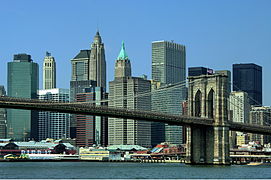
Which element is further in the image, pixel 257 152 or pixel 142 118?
pixel 257 152

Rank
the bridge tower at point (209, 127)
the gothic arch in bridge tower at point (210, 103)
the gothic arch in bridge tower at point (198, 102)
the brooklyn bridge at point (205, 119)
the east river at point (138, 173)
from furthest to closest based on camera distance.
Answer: the gothic arch in bridge tower at point (198, 102) < the gothic arch in bridge tower at point (210, 103) < the bridge tower at point (209, 127) < the brooklyn bridge at point (205, 119) < the east river at point (138, 173)

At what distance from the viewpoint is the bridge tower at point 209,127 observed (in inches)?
3812

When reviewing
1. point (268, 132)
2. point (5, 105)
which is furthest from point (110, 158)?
point (5, 105)

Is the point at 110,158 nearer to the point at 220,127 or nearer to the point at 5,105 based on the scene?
the point at 220,127

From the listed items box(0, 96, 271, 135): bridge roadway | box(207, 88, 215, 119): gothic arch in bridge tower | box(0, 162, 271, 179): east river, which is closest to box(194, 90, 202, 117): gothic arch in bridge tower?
box(207, 88, 215, 119): gothic arch in bridge tower

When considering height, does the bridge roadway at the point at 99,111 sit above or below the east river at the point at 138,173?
above

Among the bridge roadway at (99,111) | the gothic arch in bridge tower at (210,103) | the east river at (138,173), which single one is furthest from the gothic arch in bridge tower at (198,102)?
the east river at (138,173)

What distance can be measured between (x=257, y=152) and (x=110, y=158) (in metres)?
46.3

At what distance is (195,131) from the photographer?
325 ft

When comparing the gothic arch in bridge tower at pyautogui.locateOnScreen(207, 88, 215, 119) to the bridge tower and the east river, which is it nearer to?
the bridge tower

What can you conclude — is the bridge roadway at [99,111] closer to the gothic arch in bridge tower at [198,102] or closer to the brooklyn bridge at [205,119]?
the brooklyn bridge at [205,119]

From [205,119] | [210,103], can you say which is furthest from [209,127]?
[210,103]

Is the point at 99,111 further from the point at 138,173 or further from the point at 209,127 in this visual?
the point at 209,127

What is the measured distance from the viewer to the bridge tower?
96.8m
